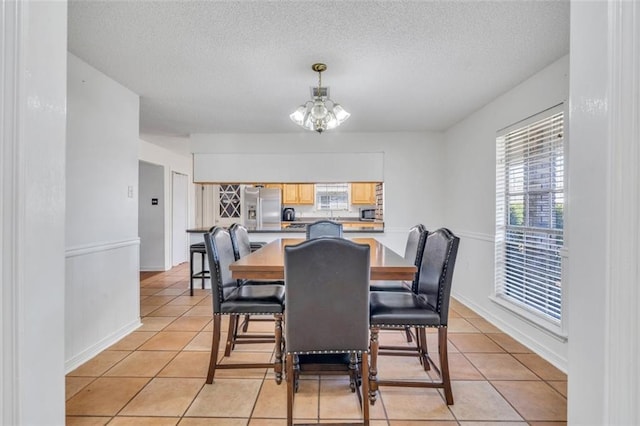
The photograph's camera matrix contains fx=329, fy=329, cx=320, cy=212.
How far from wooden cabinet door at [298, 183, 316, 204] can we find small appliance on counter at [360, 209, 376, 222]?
3.58 ft

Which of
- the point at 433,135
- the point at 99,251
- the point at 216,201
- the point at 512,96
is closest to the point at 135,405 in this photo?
the point at 99,251

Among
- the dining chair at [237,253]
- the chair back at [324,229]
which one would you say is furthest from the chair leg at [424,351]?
the chair back at [324,229]

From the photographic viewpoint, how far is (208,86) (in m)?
2.88

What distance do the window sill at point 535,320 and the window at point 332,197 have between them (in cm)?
427

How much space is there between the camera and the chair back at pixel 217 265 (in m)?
2.08

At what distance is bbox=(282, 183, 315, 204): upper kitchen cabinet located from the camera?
698 centimetres

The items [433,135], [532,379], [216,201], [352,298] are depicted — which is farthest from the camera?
[216,201]
